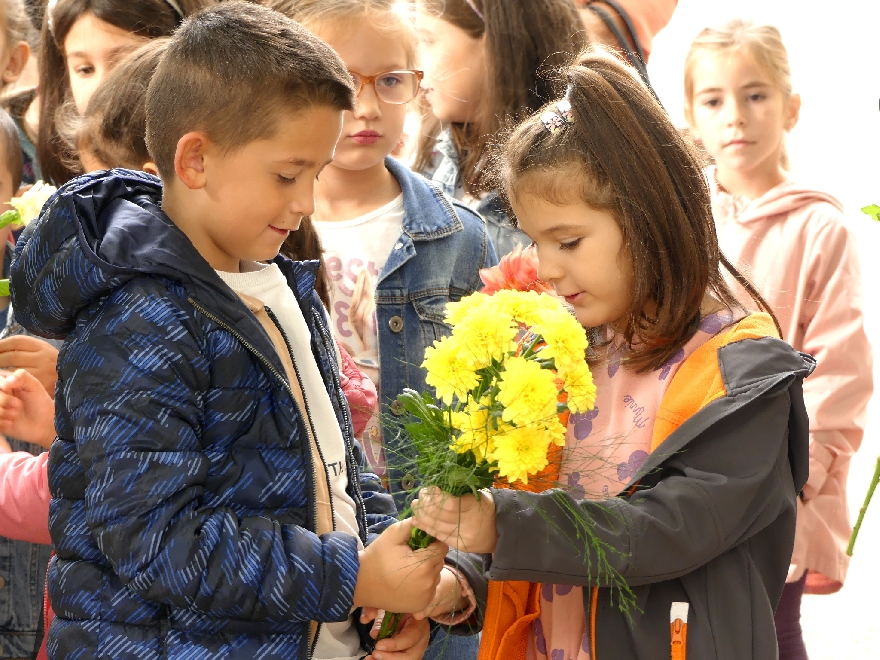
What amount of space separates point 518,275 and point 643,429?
0.39 meters

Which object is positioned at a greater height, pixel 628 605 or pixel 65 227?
pixel 65 227

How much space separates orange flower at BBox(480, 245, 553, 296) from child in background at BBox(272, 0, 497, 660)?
0.45m

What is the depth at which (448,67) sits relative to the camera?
120 inches

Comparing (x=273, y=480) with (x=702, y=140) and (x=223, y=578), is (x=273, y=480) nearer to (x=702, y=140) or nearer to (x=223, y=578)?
(x=223, y=578)

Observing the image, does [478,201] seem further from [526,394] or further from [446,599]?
[526,394]

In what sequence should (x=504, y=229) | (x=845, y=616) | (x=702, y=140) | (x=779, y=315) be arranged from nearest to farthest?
(x=504, y=229)
(x=779, y=315)
(x=702, y=140)
(x=845, y=616)

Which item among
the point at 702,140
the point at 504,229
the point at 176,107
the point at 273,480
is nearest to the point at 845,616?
the point at 702,140

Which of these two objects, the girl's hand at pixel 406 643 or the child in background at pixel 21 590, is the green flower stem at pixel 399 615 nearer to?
the girl's hand at pixel 406 643

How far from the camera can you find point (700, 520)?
5.34ft

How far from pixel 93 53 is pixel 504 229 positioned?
1.17 m

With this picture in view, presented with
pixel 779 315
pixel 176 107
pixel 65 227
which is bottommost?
pixel 779 315

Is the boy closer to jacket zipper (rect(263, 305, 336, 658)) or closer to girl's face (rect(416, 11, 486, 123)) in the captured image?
jacket zipper (rect(263, 305, 336, 658))

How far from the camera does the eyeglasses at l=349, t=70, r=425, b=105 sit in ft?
8.21

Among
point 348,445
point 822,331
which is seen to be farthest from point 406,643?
point 822,331
